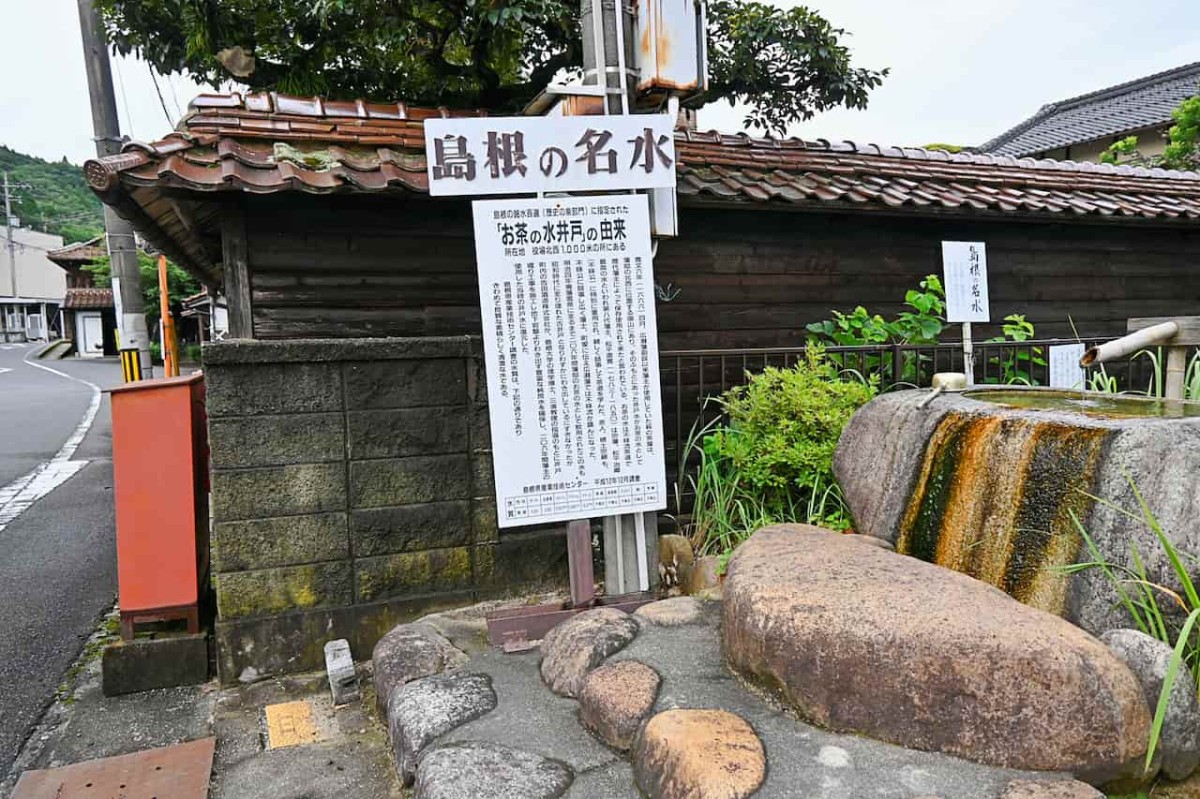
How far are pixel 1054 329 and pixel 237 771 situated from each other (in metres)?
8.10

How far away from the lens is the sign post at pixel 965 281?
6.19 meters

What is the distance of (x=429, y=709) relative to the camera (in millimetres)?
3383

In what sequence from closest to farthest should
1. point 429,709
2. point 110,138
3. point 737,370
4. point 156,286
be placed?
point 429,709 → point 737,370 → point 110,138 → point 156,286

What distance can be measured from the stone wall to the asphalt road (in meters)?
1.27

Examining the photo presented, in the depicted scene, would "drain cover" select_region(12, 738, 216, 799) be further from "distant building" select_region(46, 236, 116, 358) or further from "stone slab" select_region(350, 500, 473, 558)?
"distant building" select_region(46, 236, 116, 358)

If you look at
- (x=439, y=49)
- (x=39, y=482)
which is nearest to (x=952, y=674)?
(x=439, y=49)

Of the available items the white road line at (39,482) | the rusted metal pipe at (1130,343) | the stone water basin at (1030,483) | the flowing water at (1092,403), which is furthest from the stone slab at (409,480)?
the white road line at (39,482)

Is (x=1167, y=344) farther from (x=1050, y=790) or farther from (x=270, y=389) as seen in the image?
(x=270, y=389)

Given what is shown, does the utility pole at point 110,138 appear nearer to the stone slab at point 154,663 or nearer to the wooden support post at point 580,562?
the stone slab at point 154,663

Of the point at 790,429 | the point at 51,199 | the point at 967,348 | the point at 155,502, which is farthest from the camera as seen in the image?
the point at 51,199

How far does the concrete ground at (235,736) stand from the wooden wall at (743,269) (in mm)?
2354

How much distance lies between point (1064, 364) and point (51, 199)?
8351cm

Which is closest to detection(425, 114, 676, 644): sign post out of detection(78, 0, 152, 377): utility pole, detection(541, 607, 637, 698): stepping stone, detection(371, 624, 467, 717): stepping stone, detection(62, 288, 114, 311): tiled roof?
detection(371, 624, 467, 717): stepping stone

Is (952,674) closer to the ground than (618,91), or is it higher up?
closer to the ground
